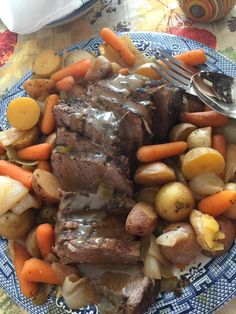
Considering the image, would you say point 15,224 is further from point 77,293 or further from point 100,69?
point 100,69

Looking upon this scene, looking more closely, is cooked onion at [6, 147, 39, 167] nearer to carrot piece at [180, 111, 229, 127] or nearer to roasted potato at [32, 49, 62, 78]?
roasted potato at [32, 49, 62, 78]

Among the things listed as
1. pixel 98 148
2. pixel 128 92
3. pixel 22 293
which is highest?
pixel 128 92

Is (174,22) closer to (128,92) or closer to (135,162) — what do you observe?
(128,92)

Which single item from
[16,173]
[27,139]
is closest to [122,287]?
[16,173]

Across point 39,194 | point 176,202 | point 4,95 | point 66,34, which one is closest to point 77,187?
point 39,194

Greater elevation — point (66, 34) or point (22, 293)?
point (66, 34)

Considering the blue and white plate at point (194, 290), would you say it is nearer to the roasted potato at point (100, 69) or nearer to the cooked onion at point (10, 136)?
the cooked onion at point (10, 136)
